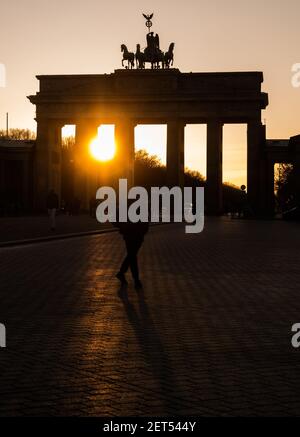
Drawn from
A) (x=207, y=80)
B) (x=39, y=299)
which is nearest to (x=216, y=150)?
(x=207, y=80)

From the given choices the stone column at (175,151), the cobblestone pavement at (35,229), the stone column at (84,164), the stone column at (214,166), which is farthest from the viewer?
the stone column at (84,164)

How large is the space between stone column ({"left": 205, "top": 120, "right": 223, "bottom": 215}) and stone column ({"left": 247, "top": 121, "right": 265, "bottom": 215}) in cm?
283

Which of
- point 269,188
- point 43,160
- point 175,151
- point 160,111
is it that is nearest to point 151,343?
point 160,111

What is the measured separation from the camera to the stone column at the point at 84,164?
8956 cm

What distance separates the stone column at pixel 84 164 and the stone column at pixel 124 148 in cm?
262

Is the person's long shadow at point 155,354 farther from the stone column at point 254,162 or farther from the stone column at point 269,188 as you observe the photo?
the stone column at point 269,188

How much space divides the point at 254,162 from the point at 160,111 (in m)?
10.4

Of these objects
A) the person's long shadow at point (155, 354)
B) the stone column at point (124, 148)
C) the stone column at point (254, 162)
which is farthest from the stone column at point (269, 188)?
the person's long shadow at point (155, 354)

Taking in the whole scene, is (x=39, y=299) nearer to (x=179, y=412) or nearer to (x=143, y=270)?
(x=143, y=270)

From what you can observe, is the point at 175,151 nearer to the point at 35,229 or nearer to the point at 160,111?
the point at 160,111

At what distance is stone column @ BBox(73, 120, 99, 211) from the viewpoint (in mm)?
89562

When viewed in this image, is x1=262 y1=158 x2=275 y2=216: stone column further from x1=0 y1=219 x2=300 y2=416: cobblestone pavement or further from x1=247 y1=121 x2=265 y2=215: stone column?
x1=0 y1=219 x2=300 y2=416: cobblestone pavement

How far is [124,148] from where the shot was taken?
3551 inches
